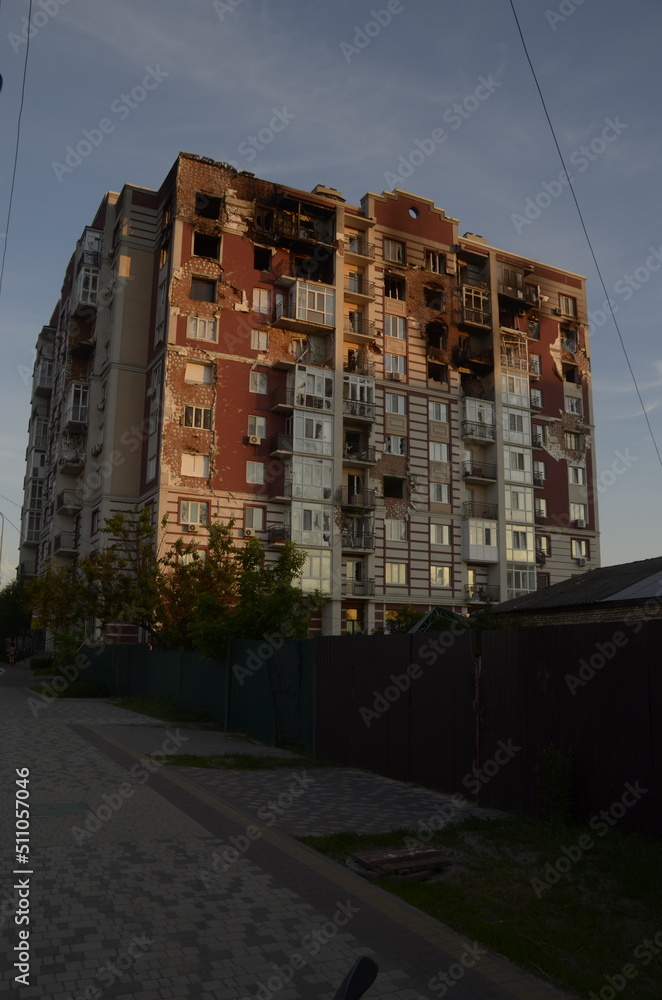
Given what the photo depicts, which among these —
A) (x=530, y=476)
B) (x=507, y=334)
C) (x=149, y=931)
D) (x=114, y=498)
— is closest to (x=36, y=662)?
(x=114, y=498)

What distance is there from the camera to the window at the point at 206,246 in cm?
4316

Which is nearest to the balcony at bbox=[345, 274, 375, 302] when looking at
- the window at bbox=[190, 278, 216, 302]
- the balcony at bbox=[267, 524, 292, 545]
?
the window at bbox=[190, 278, 216, 302]

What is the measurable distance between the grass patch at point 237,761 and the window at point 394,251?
37648 mm

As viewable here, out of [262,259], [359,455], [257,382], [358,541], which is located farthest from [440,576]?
[262,259]

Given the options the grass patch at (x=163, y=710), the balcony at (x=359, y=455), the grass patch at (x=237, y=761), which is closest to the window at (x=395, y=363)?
the balcony at (x=359, y=455)

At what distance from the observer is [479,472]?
156 feet

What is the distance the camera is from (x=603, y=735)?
9039 mm

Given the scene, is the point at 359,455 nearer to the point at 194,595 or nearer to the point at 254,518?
the point at 254,518

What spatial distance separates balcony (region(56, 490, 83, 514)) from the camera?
1901 inches

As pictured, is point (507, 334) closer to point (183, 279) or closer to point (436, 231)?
point (436, 231)

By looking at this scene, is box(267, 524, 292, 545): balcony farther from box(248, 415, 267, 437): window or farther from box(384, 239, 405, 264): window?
box(384, 239, 405, 264): window

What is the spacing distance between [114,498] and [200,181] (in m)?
16.9

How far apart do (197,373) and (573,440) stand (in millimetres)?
25262

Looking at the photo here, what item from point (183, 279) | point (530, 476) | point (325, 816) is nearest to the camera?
point (325, 816)
